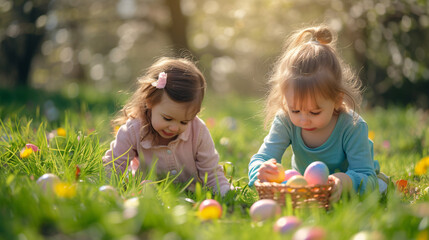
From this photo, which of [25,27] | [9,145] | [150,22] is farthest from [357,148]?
[150,22]

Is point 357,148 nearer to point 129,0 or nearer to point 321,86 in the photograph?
point 321,86

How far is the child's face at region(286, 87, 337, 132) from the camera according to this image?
261 cm

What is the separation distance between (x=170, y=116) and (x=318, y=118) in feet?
2.82

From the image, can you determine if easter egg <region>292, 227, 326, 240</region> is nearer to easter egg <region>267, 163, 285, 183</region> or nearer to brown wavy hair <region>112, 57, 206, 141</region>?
easter egg <region>267, 163, 285, 183</region>

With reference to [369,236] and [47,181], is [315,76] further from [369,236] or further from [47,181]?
[47,181]

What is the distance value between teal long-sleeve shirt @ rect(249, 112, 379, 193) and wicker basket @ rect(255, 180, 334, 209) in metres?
0.39

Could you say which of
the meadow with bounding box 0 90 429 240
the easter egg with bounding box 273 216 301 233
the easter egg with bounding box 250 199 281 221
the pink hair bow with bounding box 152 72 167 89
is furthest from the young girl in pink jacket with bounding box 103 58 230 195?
the easter egg with bounding box 273 216 301 233

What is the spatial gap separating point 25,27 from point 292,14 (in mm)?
4691

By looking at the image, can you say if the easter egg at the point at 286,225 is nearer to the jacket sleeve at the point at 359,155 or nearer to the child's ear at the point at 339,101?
the jacket sleeve at the point at 359,155

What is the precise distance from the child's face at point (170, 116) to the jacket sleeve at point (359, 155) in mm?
951

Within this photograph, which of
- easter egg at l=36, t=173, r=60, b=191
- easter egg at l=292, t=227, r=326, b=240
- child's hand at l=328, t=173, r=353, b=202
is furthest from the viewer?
child's hand at l=328, t=173, r=353, b=202

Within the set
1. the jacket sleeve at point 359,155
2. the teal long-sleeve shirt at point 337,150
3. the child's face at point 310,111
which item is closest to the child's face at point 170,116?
the teal long-sleeve shirt at point 337,150

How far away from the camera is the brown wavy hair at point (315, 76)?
261 centimetres

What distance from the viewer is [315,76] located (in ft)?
8.63
